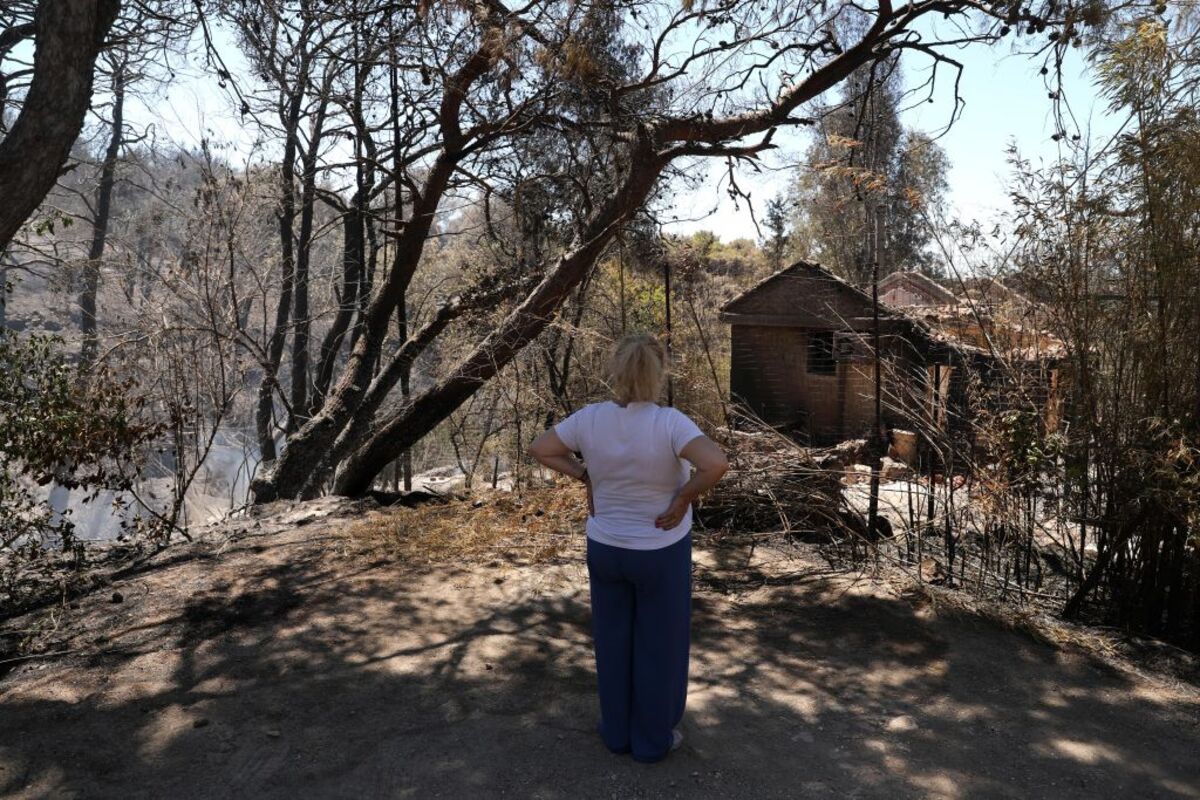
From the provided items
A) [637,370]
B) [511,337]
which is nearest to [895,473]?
[511,337]

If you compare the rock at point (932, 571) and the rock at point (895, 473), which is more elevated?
the rock at point (895, 473)

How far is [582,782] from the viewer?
342 cm

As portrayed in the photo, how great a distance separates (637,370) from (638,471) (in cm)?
37

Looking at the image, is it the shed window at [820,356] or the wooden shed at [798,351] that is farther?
the shed window at [820,356]

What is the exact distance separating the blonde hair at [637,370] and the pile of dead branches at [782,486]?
278 centimetres

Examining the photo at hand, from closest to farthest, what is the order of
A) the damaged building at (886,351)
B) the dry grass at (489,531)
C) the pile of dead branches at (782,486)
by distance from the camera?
the damaged building at (886,351) < the pile of dead branches at (782,486) < the dry grass at (489,531)

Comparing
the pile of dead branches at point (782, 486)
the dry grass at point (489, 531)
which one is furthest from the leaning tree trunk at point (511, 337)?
the pile of dead branches at point (782, 486)

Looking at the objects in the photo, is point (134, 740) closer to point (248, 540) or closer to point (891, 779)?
point (891, 779)

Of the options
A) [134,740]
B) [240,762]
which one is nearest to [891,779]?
[240,762]

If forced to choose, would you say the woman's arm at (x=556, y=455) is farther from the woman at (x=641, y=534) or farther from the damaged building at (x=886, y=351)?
the damaged building at (x=886, y=351)

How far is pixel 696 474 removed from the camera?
131 inches

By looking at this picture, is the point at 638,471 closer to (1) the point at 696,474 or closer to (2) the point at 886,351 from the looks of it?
(1) the point at 696,474

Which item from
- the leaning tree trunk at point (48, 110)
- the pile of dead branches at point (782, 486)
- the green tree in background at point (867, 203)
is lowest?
the pile of dead branches at point (782, 486)

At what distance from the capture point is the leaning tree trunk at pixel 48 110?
4316mm
